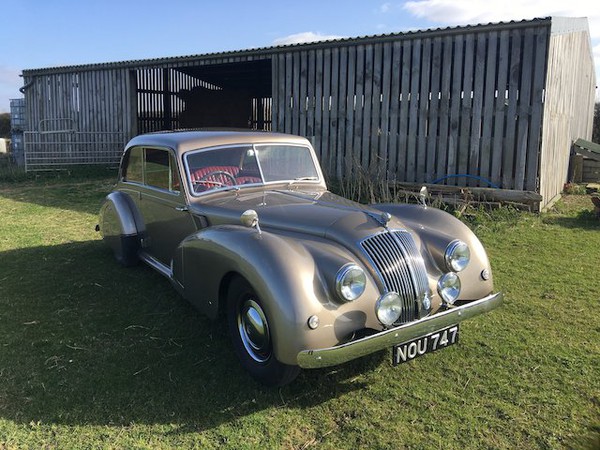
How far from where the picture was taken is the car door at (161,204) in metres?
4.39

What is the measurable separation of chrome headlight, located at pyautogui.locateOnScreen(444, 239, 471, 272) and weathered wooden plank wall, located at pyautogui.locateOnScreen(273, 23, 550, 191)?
19.2ft

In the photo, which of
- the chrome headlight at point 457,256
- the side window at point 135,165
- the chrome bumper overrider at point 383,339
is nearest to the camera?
the chrome bumper overrider at point 383,339

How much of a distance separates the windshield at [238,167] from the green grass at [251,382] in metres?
1.21

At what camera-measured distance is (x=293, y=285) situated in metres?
2.81

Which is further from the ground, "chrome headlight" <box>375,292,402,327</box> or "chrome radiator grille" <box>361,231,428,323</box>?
"chrome radiator grille" <box>361,231,428,323</box>

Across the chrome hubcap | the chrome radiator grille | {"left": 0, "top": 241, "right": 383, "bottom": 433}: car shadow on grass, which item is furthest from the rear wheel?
the chrome radiator grille

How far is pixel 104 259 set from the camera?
6.05 metres

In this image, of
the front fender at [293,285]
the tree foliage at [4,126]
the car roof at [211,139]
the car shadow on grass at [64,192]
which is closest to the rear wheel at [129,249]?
the car roof at [211,139]

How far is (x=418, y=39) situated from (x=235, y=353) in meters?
7.83

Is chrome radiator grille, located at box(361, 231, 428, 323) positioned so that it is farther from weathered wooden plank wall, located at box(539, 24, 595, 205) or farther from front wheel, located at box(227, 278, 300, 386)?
weathered wooden plank wall, located at box(539, 24, 595, 205)

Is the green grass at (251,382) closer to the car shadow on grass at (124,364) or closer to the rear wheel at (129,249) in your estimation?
the car shadow on grass at (124,364)

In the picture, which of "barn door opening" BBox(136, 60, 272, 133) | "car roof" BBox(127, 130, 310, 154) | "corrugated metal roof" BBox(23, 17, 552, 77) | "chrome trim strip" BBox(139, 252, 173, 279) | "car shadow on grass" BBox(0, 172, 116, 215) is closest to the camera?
"car roof" BBox(127, 130, 310, 154)

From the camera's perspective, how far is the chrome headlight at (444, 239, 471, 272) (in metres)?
3.42

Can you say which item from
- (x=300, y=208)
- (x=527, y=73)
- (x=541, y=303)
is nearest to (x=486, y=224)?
(x=527, y=73)
